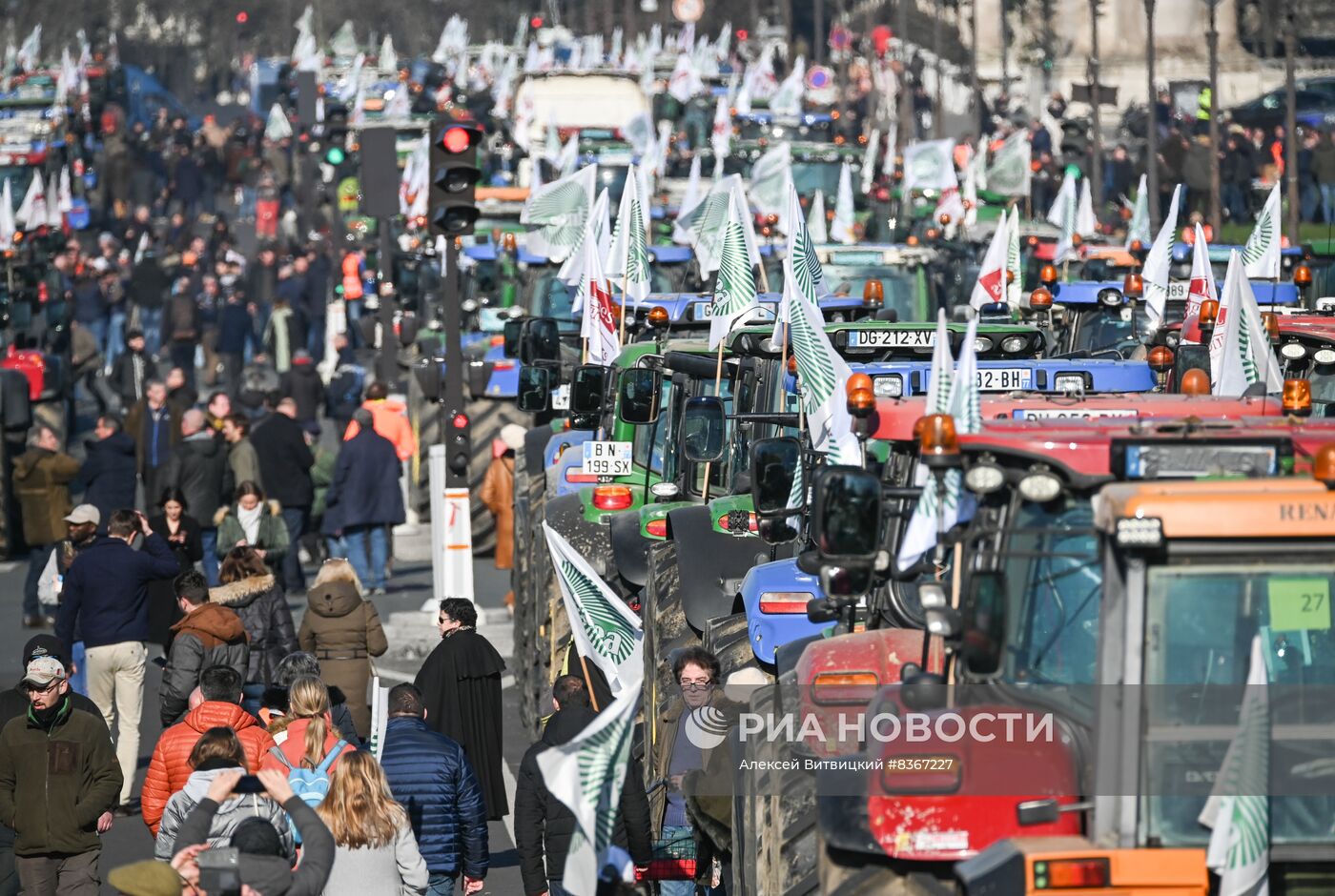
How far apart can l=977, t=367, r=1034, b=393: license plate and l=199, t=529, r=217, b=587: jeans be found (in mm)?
10557

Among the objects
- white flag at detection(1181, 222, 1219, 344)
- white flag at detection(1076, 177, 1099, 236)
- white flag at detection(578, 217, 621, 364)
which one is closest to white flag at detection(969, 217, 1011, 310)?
white flag at detection(1181, 222, 1219, 344)

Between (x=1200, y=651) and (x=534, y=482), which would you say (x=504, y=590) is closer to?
(x=534, y=482)

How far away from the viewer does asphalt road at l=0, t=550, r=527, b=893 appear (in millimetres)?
12812

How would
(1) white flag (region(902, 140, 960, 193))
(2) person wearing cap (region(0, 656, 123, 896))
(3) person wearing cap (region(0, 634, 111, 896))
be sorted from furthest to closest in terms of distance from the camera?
(1) white flag (region(902, 140, 960, 193)) < (3) person wearing cap (region(0, 634, 111, 896)) < (2) person wearing cap (region(0, 656, 123, 896))

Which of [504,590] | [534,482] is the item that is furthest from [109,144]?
[534,482]

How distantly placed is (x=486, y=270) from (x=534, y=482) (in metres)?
10.1

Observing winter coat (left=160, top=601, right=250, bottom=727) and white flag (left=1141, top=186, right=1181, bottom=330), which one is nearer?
winter coat (left=160, top=601, right=250, bottom=727)

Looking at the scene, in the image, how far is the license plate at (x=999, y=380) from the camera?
434 inches

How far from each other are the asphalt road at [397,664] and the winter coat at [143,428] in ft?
4.78

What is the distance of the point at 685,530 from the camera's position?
473 inches

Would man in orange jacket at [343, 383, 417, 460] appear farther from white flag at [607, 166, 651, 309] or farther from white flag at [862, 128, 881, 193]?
white flag at [862, 128, 881, 193]

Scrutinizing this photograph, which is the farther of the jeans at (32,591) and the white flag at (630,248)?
the jeans at (32,591)

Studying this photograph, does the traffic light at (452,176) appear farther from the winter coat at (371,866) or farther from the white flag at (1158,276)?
the winter coat at (371,866)

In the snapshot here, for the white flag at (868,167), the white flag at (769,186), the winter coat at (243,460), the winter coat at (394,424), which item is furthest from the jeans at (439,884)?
the white flag at (868,167)
